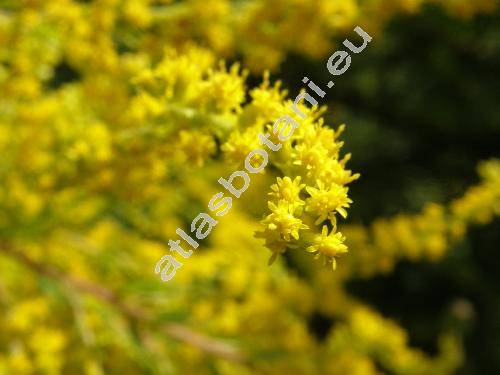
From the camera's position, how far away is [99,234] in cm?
155

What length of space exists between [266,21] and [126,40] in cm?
25

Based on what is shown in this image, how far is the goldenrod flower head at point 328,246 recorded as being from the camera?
2.05ft

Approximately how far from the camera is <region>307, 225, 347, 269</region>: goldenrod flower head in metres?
0.63

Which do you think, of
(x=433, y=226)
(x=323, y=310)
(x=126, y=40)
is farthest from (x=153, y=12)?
(x=323, y=310)

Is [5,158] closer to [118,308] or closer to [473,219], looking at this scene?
[118,308]

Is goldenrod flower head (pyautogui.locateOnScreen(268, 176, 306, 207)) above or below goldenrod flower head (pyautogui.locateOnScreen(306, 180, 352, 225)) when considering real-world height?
below

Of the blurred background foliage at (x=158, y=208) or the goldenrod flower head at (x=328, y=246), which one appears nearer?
the goldenrod flower head at (x=328, y=246)

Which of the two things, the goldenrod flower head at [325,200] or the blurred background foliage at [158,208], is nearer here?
the goldenrod flower head at [325,200]

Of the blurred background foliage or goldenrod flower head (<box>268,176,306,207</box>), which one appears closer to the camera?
goldenrod flower head (<box>268,176,306,207</box>)

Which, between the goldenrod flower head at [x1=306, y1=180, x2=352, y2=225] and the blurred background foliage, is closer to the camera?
the goldenrod flower head at [x1=306, y1=180, x2=352, y2=225]

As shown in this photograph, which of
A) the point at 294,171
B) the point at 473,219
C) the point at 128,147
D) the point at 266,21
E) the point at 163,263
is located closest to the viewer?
the point at 294,171

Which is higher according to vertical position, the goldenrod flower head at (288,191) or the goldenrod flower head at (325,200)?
the goldenrod flower head at (325,200)

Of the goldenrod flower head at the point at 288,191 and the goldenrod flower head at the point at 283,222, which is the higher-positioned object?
the goldenrod flower head at the point at 288,191

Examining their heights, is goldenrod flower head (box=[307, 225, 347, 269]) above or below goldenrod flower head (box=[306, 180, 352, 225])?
below
